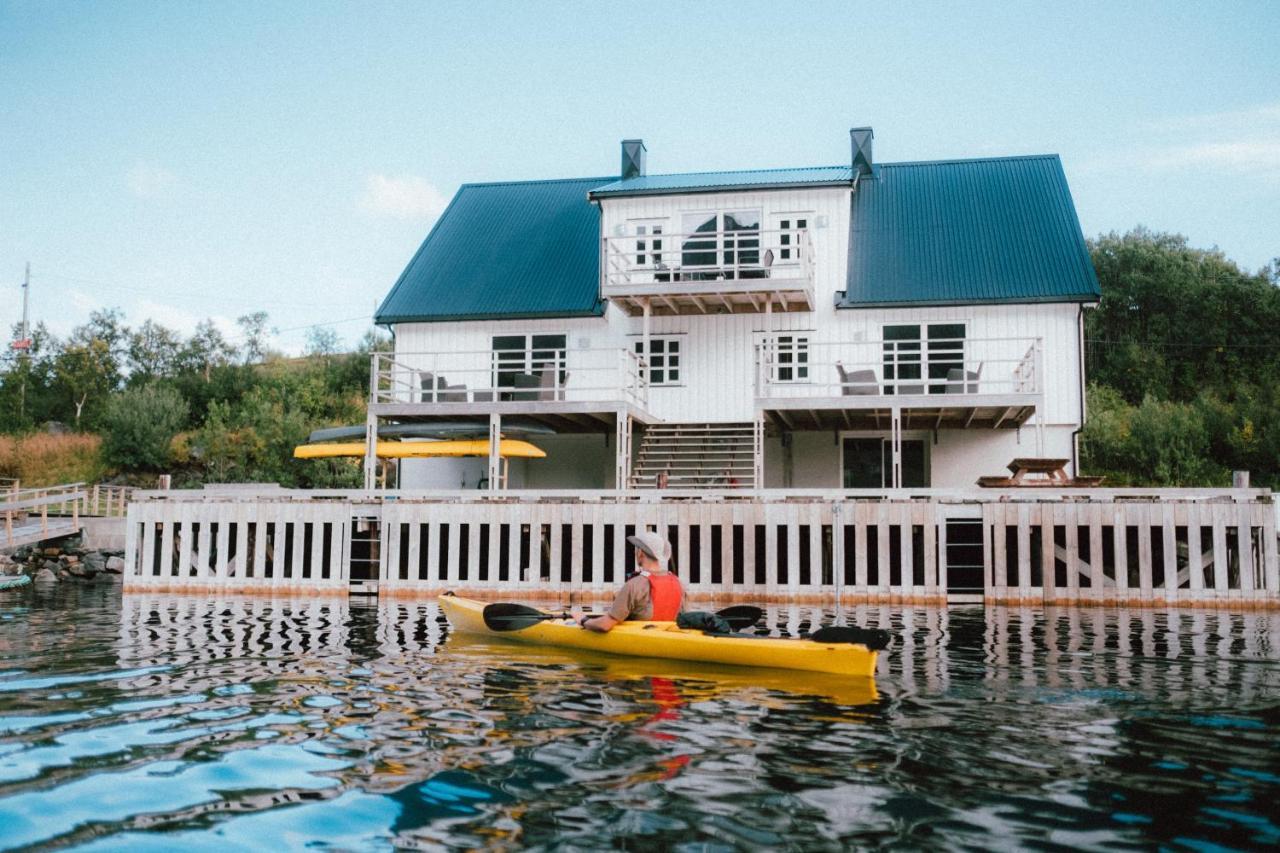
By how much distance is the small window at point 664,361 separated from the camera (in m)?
27.7

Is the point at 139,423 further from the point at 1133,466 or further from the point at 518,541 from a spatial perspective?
the point at 1133,466

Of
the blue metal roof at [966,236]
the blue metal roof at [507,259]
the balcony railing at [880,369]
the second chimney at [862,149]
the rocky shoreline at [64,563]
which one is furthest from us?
the second chimney at [862,149]

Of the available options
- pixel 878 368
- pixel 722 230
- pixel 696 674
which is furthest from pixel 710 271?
pixel 696 674

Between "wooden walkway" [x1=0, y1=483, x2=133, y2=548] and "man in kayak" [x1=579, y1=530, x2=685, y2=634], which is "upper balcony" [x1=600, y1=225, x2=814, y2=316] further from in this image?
"wooden walkway" [x1=0, y1=483, x2=133, y2=548]

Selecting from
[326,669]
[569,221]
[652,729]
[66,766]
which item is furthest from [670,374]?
[66,766]

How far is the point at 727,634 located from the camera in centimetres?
1142

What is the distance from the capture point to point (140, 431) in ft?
146

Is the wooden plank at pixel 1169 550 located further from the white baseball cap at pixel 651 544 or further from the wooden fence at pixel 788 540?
the white baseball cap at pixel 651 544

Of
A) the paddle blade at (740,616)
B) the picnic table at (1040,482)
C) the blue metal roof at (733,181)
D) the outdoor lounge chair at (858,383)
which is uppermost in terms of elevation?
the blue metal roof at (733,181)

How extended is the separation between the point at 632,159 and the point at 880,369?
10.8 m

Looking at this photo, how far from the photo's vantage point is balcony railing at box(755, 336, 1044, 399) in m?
24.0

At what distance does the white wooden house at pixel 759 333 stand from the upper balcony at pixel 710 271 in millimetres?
76

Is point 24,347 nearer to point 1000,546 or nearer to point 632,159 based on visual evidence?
point 632,159

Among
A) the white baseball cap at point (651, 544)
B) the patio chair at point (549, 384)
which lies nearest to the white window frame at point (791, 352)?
the patio chair at point (549, 384)
